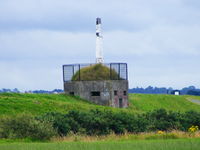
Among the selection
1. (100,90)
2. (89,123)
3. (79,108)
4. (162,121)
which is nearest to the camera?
(89,123)

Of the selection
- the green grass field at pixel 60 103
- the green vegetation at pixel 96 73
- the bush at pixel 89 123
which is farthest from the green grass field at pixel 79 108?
the green vegetation at pixel 96 73

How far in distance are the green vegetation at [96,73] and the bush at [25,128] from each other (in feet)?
98.3

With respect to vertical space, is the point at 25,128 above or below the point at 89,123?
below

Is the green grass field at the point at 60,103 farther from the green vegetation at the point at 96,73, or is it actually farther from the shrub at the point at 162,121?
the shrub at the point at 162,121

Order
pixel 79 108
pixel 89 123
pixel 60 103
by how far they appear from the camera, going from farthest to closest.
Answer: pixel 60 103
pixel 79 108
pixel 89 123

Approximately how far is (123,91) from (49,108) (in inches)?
784

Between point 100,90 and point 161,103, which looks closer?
point 100,90

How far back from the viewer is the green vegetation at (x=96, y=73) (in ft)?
218

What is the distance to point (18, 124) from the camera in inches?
1423

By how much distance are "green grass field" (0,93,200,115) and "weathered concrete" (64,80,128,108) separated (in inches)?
68.7

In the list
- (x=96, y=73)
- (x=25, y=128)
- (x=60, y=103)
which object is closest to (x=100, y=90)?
(x=96, y=73)

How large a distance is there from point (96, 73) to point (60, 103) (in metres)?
15.0

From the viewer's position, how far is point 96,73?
218 feet

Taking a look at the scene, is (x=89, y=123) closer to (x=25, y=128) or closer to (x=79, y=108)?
(x=25, y=128)
